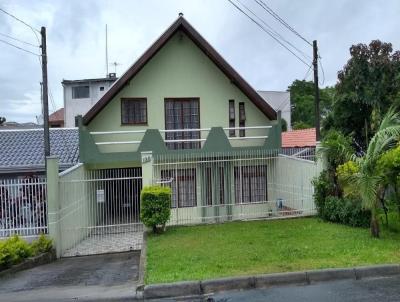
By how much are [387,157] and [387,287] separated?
4158mm

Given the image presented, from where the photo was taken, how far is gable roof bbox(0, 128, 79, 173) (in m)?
19.0

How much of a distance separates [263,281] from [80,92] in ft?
112

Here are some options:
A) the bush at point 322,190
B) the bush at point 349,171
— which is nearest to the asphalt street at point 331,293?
the bush at point 349,171

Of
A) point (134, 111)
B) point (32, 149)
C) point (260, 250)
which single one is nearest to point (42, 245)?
point (260, 250)

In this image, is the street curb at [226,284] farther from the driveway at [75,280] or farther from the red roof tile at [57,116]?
the red roof tile at [57,116]

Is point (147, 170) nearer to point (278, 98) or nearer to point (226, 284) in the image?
point (226, 284)

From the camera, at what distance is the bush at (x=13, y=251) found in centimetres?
1110

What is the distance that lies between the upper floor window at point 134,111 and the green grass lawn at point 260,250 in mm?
6687

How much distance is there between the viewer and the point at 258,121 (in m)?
21.0

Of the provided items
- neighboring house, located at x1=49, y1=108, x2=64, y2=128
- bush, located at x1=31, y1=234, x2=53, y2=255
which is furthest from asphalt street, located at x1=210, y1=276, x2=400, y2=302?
neighboring house, located at x1=49, y1=108, x2=64, y2=128

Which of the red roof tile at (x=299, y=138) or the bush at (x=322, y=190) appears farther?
the red roof tile at (x=299, y=138)

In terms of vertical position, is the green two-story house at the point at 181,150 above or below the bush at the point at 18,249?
above

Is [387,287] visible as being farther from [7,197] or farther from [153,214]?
[7,197]

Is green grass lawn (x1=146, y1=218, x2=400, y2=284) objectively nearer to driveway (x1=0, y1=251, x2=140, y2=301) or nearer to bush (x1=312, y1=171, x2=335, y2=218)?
driveway (x1=0, y1=251, x2=140, y2=301)
